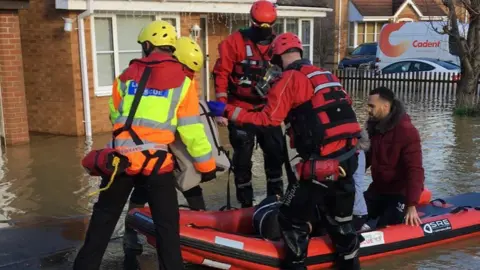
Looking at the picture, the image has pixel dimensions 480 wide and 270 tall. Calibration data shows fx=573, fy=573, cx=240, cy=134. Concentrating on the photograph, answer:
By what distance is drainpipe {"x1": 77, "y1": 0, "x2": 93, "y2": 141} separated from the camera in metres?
10.4

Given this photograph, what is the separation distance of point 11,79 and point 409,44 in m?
20.8

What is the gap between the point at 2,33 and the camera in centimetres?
966

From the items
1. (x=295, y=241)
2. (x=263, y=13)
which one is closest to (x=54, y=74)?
(x=263, y=13)

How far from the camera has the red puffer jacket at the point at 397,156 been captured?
4977 millimetres

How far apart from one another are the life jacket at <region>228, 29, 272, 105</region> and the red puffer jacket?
Result: 121cm

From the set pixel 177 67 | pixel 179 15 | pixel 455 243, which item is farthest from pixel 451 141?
pixel 177 67

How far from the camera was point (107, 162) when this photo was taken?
150 inches

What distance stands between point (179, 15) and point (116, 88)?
8562 mm

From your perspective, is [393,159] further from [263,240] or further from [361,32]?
[361,32]

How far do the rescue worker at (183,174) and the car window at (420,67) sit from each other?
18.4 metres

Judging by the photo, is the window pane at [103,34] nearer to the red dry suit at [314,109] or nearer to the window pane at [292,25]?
the window pane at [292,25]

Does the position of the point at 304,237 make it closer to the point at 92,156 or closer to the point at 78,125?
the point at 92,156

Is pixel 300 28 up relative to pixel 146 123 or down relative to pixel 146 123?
up

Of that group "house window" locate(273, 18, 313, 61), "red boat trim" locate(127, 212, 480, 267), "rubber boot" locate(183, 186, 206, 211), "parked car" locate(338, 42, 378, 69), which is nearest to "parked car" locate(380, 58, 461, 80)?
"parked car" locate(338, 42, 378, 69)
